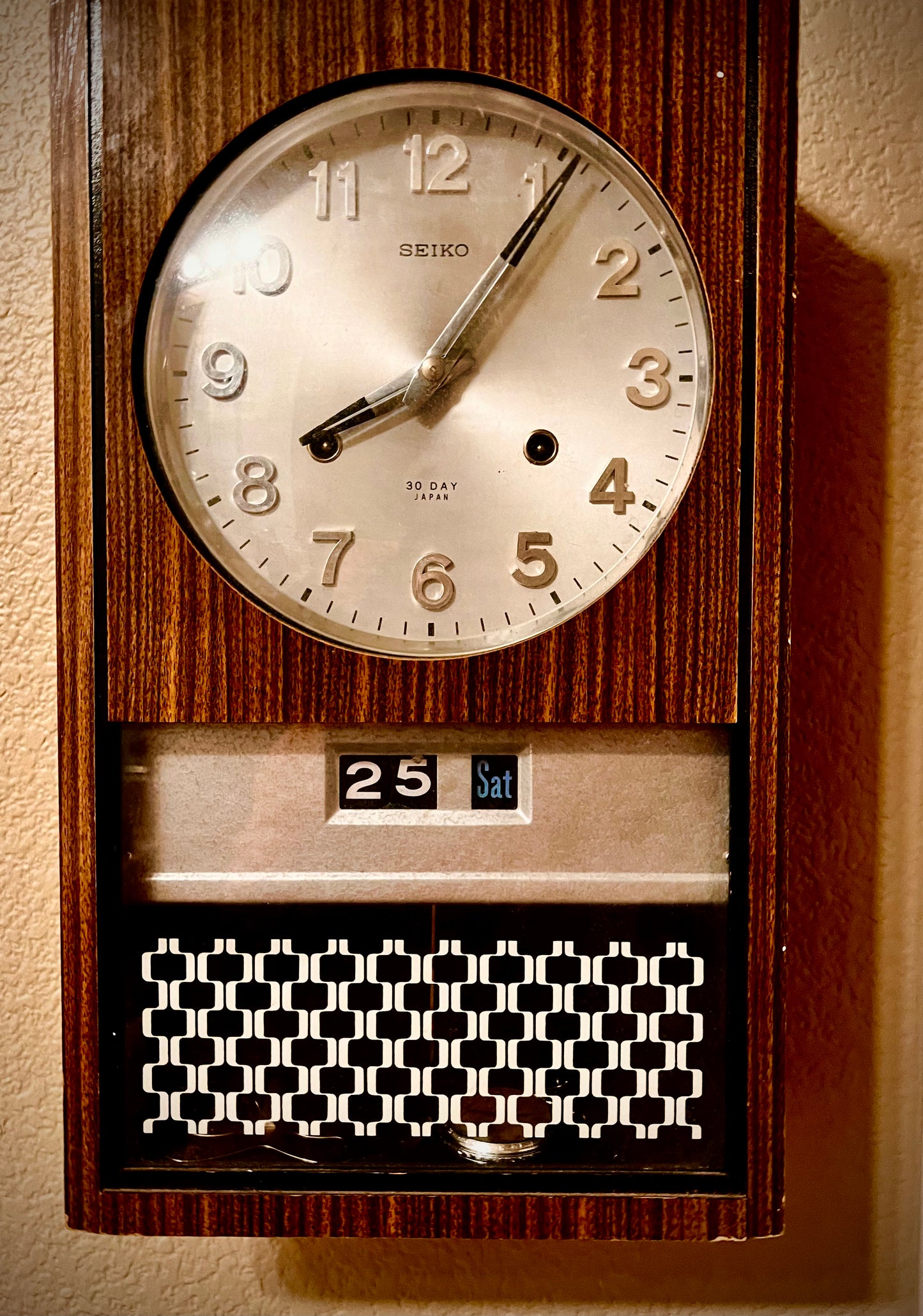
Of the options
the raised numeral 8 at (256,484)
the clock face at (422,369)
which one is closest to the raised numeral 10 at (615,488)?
the clock face at (422,369)

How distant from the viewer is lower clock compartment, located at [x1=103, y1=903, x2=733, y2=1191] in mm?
→ 688

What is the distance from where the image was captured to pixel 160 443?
0.67m

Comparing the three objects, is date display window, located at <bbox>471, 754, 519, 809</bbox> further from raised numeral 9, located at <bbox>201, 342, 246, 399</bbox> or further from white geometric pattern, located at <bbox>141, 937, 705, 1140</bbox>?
raised numeral 9, located at <bbox>201, 342, 246, 399</bbox>

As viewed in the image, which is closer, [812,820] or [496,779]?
[496,779]

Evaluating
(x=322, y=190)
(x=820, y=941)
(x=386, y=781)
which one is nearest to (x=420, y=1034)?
(x=386, y=781)

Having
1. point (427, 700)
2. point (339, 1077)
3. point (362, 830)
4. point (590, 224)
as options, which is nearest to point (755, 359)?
point (590, 224)

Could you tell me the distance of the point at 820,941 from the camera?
84 centimetres

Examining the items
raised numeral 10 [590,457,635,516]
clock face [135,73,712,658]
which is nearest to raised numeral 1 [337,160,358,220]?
clock face [135,73,712,658]

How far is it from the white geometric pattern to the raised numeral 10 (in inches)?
12.6

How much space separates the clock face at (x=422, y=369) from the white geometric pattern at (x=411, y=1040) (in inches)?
9.4

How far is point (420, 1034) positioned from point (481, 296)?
0.53 m

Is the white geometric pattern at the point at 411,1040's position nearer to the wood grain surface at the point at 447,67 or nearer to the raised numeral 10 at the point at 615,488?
the wood grain surface at the point at 447,67

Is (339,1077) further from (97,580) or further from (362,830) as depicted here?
(97,580)

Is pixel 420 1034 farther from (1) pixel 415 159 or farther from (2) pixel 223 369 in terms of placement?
(1) pixel 415 159
